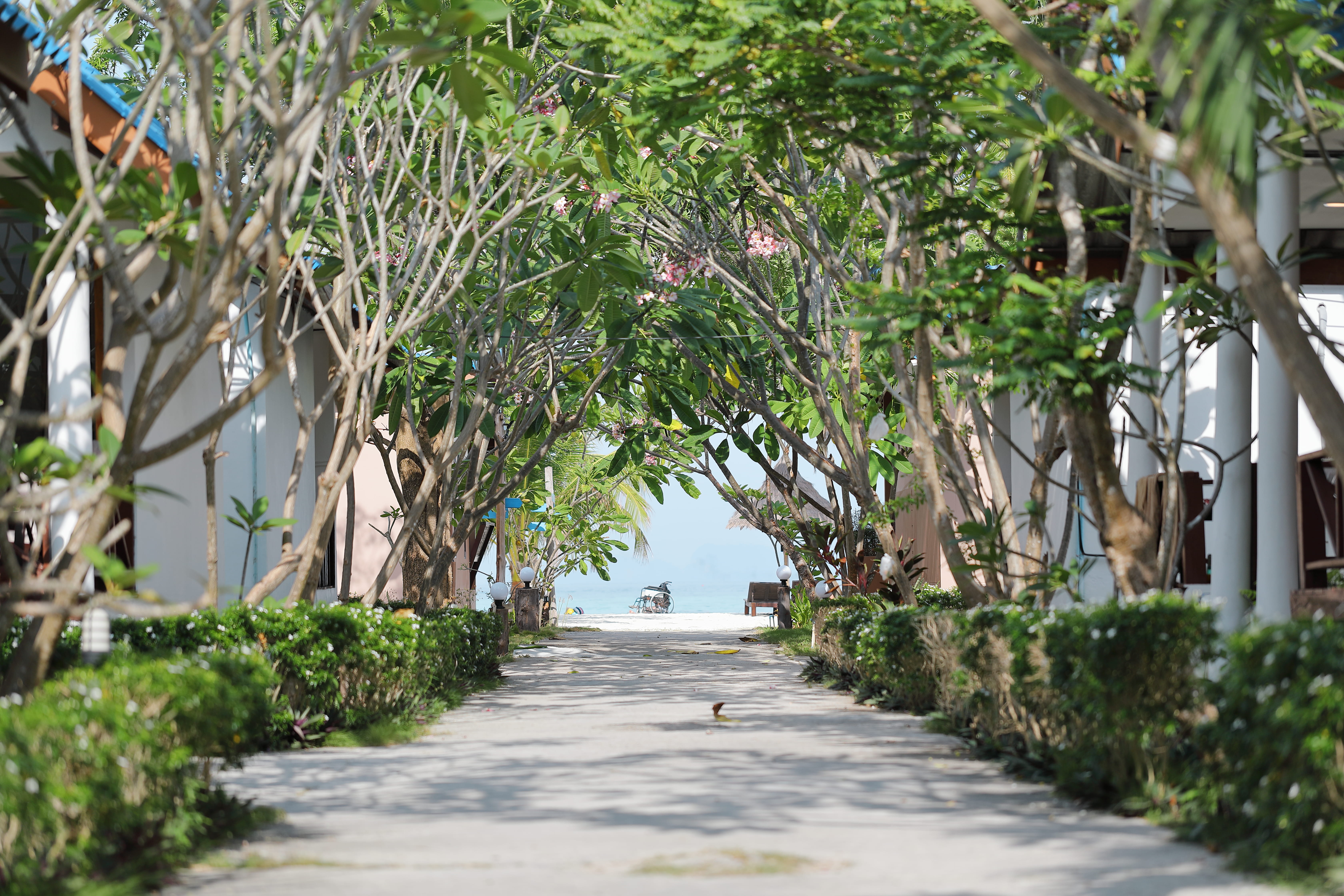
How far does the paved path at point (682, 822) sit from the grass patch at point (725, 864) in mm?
13

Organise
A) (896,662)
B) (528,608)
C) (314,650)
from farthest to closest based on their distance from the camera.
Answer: (528,608)
(896,662)
(314,650)

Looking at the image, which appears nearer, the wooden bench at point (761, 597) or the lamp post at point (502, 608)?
the lamp post at point (502, 608)

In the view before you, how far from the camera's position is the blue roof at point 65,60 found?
7.50 m

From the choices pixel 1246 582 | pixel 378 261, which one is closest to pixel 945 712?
pixel 1246 582

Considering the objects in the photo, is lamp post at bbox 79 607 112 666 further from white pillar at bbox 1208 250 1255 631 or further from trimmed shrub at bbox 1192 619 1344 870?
white pillar at bbox 1208 250 1255 631

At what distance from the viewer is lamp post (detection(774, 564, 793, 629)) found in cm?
2573

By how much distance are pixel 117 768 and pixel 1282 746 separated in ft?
12.7

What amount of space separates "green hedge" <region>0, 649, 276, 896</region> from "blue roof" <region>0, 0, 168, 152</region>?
10.2ft

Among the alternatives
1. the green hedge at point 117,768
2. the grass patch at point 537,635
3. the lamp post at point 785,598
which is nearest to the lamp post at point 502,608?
the grass patch at point 537,635

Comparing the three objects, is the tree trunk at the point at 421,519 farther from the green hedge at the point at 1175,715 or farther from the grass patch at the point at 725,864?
the grass patch at the point at 725,864

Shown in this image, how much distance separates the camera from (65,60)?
29.3 ft

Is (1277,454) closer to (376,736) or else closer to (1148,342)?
(1148,342)

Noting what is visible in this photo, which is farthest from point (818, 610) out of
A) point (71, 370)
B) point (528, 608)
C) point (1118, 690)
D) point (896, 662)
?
point (1118, 690)

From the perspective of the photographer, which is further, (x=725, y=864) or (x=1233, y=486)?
(x=1233, y=486)
